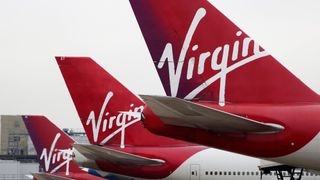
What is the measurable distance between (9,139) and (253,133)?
127444 millimetres

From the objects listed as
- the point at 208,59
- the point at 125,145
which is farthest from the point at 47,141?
the point at 208,59

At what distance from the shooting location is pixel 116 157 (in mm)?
25047

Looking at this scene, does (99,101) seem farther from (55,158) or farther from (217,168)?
(55,158)

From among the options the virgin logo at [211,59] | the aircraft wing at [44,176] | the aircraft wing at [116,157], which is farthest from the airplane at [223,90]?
the aircraft wing at [44,176]

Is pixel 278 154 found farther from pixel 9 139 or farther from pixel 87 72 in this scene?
pixel 9 139

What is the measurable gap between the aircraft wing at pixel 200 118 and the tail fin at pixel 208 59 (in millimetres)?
1259

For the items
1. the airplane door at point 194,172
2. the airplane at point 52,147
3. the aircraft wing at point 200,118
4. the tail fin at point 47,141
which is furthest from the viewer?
the tail fin at point 47,141

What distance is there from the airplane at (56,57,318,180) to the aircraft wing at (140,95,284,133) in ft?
33.4

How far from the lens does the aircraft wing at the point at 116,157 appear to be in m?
24.5

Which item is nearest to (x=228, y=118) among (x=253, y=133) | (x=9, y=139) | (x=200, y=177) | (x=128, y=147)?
(x=253, y=133)

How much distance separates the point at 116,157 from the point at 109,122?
3.68 meters

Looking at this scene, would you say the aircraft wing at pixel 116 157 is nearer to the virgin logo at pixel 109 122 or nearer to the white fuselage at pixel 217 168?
the white fuselage at pixel 217 168

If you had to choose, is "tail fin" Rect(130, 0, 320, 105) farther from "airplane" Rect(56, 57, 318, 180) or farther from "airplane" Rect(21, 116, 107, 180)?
"airplane" Rect(21, 116, 107, 180)

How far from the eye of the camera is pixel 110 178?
92.4ft
